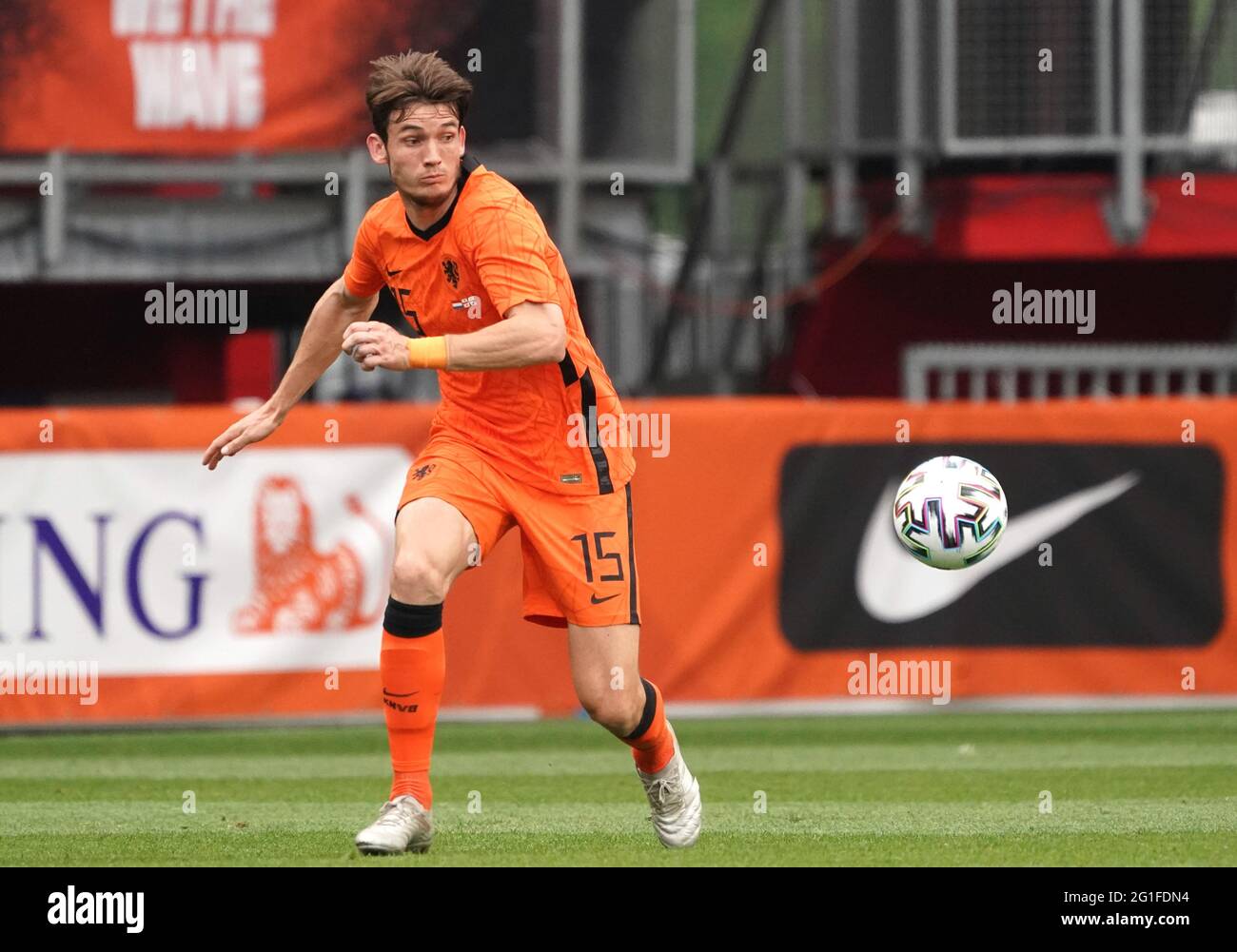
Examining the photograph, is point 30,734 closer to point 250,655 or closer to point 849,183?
point 250,655

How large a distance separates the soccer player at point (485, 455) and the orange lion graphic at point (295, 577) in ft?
Result: 17.3

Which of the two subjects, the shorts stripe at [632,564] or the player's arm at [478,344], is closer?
the player's arm at [478,344]

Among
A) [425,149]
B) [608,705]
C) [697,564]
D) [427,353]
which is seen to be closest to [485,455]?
[427,353]

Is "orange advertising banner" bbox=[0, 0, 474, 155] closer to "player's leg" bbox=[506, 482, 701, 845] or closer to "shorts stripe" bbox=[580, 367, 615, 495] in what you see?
"shorts stripe" bbox=[580, 367, 615, 495]

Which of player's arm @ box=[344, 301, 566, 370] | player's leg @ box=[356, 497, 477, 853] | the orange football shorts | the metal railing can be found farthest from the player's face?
the metal railing

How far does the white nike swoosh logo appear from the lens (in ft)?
42.3

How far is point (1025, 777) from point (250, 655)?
15.5 ft

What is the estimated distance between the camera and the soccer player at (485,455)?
665cm

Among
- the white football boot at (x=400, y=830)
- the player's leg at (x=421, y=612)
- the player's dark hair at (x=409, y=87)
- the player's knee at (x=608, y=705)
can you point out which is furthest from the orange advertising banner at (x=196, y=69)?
the white football boot at (x=400, y=830)

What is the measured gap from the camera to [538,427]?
23.0 feet

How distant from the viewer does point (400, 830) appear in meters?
6.69

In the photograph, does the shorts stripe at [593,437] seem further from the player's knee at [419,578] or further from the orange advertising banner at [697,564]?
the orange advertising banner at [697,564]

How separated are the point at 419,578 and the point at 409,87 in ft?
4.76
